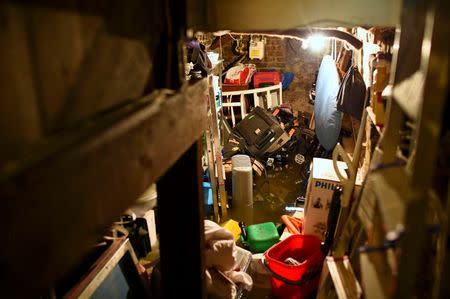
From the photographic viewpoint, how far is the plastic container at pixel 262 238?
3900 mm

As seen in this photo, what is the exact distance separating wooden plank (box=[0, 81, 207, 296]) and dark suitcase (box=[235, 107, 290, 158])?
506 cm

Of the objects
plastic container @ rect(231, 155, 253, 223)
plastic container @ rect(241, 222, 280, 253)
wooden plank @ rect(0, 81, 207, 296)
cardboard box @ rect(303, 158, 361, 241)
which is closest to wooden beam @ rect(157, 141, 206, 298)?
wooden plank @ rect(0, 81, 207, 296)

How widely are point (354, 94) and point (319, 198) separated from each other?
1.00 meters

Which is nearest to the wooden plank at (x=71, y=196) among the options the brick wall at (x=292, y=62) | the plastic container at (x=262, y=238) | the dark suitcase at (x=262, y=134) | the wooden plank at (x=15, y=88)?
the wooden plank at (x=15, y=88)

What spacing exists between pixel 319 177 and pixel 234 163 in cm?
182

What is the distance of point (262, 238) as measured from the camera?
3.91 metres

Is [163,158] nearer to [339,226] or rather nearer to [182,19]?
[182,19]

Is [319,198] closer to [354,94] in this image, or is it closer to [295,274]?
[295,274]

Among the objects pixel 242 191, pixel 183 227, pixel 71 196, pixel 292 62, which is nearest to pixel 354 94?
pixel 242 191

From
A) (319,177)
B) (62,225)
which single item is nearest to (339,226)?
(319,177)

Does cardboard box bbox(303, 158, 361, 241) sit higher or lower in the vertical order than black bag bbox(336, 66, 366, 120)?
lower

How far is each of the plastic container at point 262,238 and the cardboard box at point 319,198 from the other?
14.8 inches

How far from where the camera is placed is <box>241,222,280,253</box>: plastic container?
12.8 feet

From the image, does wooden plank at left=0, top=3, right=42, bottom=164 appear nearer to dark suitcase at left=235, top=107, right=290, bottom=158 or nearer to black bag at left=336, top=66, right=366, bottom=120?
black bag at left=336, top=66, right=366, bottom=120
